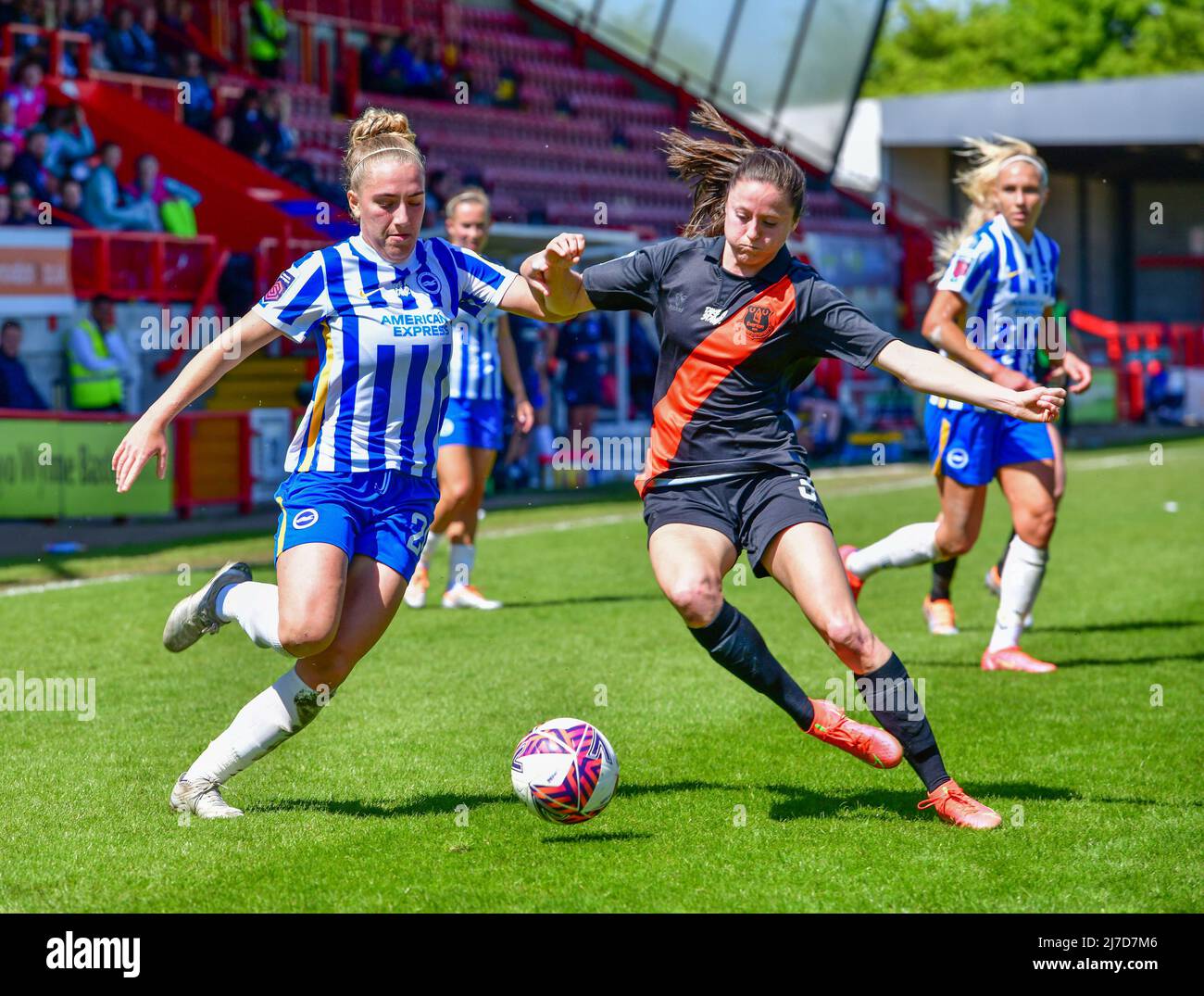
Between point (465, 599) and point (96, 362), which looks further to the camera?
point (96, 362)

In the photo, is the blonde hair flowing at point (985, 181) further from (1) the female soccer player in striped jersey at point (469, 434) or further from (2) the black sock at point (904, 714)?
(2) the black sock at point (904, 714)

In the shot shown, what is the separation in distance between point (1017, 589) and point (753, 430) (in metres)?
3.16

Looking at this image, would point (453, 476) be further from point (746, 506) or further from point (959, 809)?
point (959, 809)

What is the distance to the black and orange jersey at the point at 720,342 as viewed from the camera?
5.21m

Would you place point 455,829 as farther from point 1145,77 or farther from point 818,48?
point 1145,77

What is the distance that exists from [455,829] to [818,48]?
2641 cm

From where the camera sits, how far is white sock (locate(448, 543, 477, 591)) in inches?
388

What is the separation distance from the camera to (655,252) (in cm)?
535

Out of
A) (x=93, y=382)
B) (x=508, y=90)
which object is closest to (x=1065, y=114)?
(x=508, y=90)

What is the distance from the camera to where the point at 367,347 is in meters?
5.04

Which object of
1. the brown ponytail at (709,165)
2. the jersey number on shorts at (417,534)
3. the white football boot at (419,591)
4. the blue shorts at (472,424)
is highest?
the brown ponytail at (709,165)

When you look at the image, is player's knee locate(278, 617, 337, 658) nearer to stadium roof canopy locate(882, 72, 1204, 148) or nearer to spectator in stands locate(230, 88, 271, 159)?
spectator in stands locate(230, 88, 271, 159)

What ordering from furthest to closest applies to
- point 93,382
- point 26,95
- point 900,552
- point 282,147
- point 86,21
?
point 282,147, point 86,21, point 26,95, point 93,382, point 900,552

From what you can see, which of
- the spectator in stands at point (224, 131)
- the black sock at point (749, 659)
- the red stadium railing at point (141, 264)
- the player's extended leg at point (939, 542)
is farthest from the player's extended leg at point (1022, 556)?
the spectator in stands at point (224, 131)
